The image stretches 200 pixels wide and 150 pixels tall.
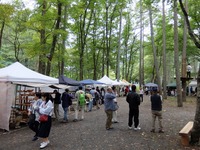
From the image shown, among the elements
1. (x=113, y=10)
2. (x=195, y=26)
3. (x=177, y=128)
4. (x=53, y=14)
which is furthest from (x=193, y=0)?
(x=177, y=128)

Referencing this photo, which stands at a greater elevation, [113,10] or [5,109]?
[113,10]

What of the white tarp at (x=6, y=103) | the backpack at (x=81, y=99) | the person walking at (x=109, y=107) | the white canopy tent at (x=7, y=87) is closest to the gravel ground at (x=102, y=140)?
the person walking at (x=109, y=107)

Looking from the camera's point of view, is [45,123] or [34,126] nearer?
[45,123]

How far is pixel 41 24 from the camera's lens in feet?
53.5

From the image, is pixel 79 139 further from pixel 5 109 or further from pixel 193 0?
pixel 193 0

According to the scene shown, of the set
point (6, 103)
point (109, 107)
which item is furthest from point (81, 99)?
point (6, 103)

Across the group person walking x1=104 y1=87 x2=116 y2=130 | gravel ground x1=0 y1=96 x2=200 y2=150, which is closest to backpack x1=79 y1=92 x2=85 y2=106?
gravel ground x1=0 y1=96 x2=200 y2=150

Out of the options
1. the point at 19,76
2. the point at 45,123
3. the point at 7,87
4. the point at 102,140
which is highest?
the point at 19,76

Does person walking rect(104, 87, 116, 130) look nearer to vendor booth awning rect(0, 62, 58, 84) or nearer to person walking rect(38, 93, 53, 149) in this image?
person walking rect(38, 93, 53, 149)

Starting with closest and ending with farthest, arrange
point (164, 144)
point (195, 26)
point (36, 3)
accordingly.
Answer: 1. point (164, 144)
2. point (36, 3)
3. point (195, 26)

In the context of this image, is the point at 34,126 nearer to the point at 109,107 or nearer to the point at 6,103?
the point at 6,103

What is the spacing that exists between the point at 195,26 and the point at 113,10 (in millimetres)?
12490

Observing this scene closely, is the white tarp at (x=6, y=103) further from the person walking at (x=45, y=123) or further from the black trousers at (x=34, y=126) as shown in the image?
the person walking at (x=45, y=123)

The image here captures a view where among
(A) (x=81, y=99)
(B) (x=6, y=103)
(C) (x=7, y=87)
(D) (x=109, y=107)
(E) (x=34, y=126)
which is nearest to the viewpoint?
(E) (x=34, y=126)
